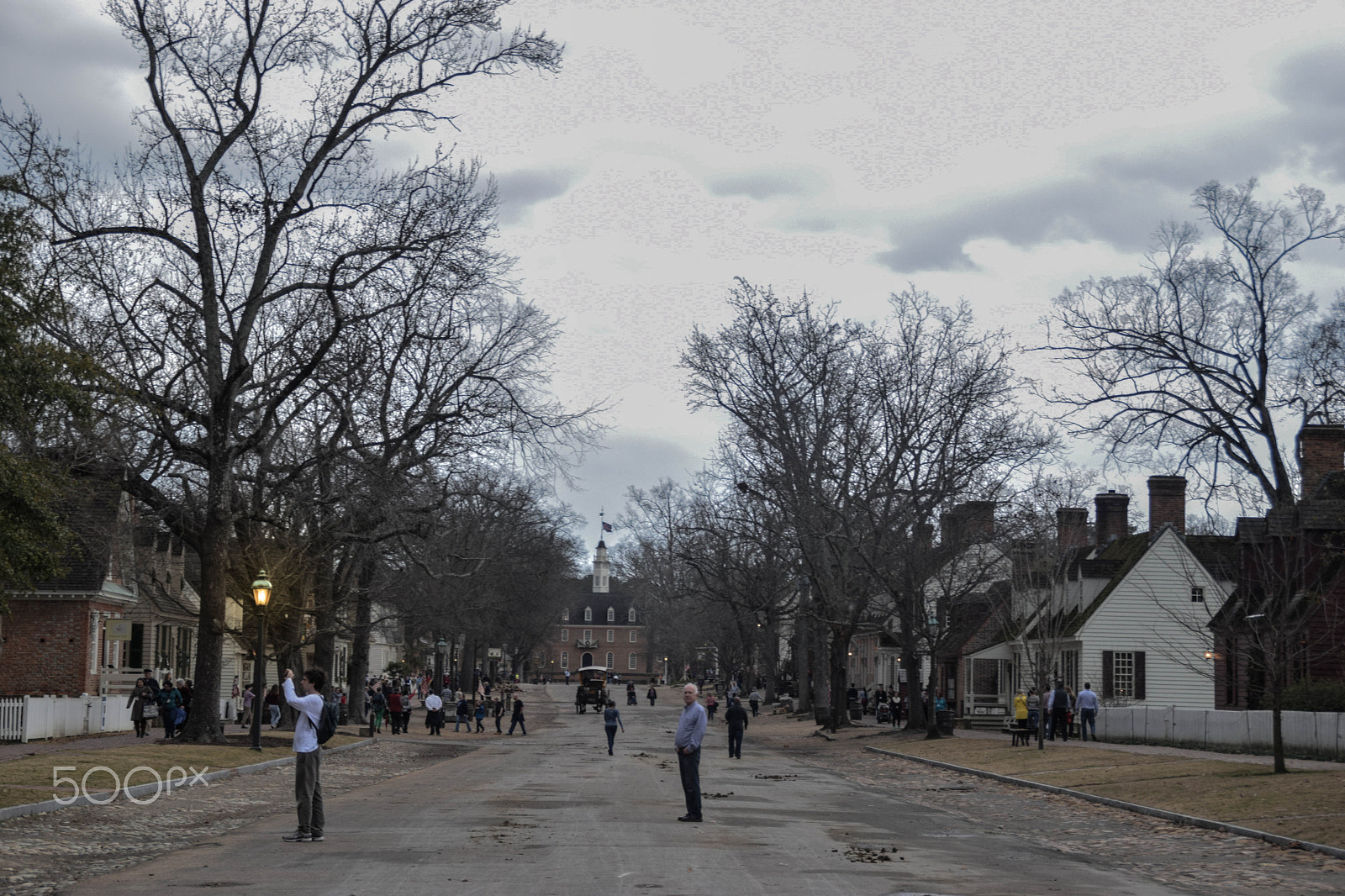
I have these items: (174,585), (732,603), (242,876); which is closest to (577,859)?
(242,876)

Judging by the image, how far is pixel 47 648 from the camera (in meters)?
38.9

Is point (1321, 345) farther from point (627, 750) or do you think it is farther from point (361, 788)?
point (361, 788)

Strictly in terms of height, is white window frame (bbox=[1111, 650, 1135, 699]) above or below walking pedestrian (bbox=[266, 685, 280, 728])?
above

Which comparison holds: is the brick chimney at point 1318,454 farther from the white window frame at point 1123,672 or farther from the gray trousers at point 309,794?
the gray trousers at point 309,794

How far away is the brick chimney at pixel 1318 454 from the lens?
3778cm

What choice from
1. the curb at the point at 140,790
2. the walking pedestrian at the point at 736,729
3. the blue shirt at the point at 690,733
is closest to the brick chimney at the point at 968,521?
the walking pedestrian at the point at 736,729

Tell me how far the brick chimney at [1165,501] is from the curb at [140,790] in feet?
109

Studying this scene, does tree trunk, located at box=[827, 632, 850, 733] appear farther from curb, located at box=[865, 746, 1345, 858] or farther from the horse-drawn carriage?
the horse-drawn carriage

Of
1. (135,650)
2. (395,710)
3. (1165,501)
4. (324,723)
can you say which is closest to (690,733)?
(324,723)

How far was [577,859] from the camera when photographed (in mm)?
12914

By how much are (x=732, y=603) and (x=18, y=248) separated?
46549mm

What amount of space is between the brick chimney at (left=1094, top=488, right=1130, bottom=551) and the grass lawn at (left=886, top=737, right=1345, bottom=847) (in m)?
23.3

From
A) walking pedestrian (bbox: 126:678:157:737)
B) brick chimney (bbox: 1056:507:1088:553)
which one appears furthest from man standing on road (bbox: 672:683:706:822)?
brick chimney (bbox: 1056:507:1088:553)

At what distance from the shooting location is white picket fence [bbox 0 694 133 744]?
1228 inches
